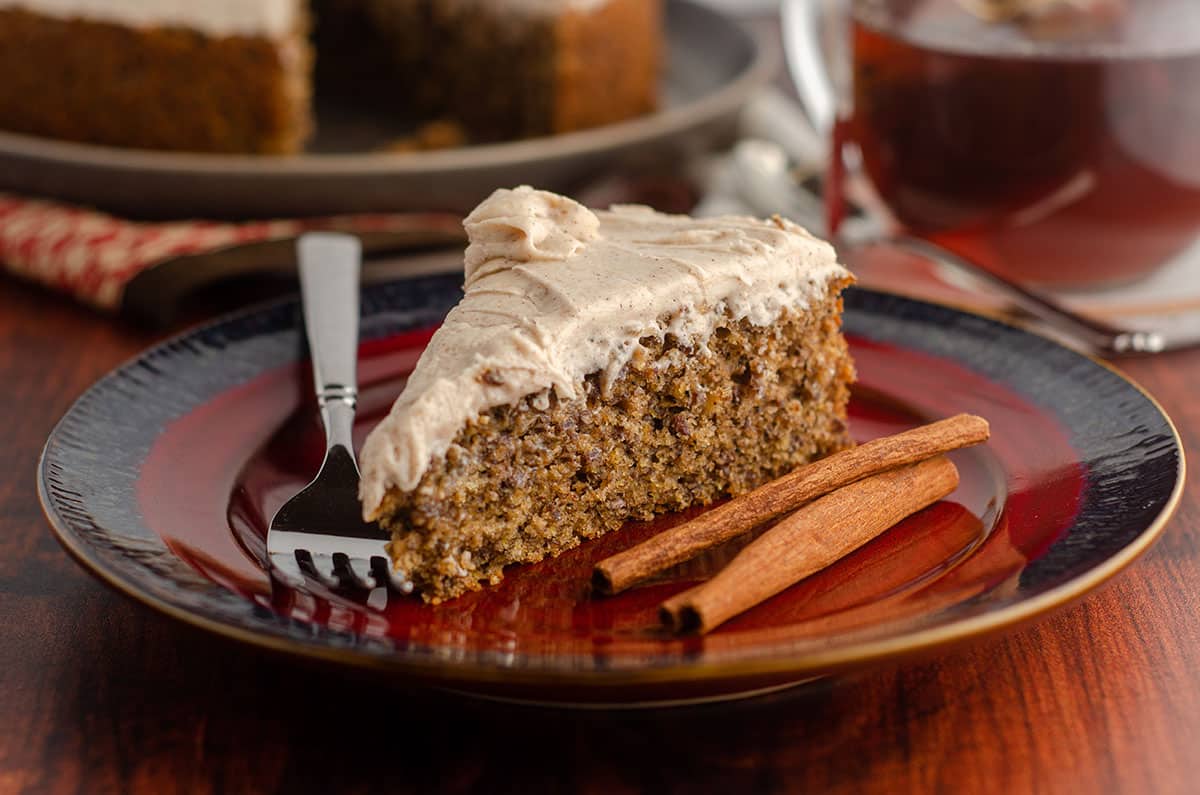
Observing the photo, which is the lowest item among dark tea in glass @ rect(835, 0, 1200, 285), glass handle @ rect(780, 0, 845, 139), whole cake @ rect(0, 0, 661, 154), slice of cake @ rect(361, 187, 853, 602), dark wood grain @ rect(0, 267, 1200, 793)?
dark wood grain @ rect(0, 267, 1200, 793)

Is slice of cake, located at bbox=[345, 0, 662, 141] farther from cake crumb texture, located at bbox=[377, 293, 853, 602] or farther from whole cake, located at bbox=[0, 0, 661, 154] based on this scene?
cake crumb texture, located at bbox=[377, 293, 853, 602]

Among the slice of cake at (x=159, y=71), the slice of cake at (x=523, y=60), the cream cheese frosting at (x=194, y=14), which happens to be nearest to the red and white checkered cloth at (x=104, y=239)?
the slice of cake at (x=159, y=71)

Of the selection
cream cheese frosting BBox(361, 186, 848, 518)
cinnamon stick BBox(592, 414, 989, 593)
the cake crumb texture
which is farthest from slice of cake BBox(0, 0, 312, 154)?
cinnamon stick BBox(592, 414, 989, 593)

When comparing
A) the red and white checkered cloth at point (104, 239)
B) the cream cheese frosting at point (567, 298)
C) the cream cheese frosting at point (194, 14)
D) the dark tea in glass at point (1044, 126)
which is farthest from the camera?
the cream cheese frosting at point (194, 14)

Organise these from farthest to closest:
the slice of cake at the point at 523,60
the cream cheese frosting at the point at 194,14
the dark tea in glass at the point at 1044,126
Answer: the slice of cake at the point at 523,60
the cream cheese frosting at the point at 194,14
the dark tea in glass at the point at 1044,126

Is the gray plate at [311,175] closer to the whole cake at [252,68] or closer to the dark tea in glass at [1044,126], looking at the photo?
the whole cake at [252,68]

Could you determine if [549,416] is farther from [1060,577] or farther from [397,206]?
[397,206]

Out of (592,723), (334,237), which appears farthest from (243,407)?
(592,723)
